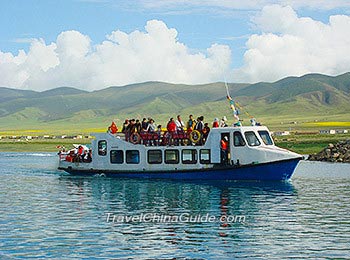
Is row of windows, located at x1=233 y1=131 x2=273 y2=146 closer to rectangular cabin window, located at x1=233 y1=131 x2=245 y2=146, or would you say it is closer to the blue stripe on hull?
rectangular cabin window, located at x1=233 y1=131 x2=245 y2=146

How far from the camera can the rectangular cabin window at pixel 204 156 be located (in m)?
48.4

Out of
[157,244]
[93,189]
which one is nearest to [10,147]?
[93,189]

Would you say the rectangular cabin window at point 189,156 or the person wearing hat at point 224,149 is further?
the rectangular cabin window at point 189,156

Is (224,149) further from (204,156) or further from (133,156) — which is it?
(133,156)

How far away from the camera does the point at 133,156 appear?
51.9 metres

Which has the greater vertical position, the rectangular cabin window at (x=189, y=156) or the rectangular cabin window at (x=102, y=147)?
the rectangular cabin window at (x=102, y=147)

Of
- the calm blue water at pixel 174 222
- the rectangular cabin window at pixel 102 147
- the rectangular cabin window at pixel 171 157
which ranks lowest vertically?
the calm blue water at pixel 174 222

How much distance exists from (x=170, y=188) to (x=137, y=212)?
12218mm

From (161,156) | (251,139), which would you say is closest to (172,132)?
(161,156)

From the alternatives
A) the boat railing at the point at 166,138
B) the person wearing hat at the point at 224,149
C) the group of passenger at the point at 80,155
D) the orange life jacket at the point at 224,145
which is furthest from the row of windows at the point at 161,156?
the group of passenger at the point at 80,155

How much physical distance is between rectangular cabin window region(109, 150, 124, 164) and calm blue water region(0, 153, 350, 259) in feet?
11.8

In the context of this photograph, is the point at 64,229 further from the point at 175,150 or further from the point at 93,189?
the point at 175,150

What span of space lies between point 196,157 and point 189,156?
71 centimetres

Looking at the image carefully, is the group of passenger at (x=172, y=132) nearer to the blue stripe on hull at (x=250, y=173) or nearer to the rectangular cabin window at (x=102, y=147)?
the rectangular cabin window at (x=102, y=147)
